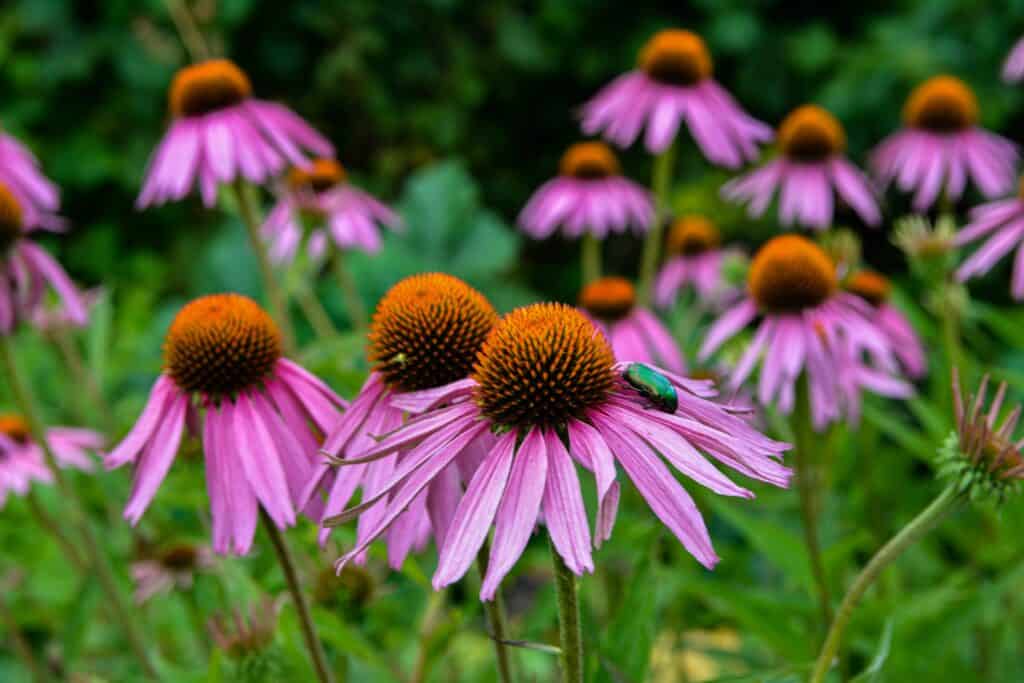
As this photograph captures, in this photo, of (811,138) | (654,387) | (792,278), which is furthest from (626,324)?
(654,387)

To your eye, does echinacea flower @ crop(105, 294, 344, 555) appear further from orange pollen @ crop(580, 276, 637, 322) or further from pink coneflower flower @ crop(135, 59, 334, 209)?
orange pollen @ crop(580, 276, 637, 322)

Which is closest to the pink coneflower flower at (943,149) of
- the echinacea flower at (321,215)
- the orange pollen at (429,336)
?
the echinacea flower at (321,215)

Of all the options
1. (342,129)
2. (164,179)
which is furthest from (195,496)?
(342,129)

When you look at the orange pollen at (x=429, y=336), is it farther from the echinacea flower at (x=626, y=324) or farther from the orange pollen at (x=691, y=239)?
the orange pollen at (x=691, y=239)

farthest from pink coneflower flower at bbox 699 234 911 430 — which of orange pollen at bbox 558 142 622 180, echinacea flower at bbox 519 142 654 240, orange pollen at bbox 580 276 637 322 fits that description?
orange pollen at bbox 558 142 622 180

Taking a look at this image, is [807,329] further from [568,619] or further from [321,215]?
[321,215]
